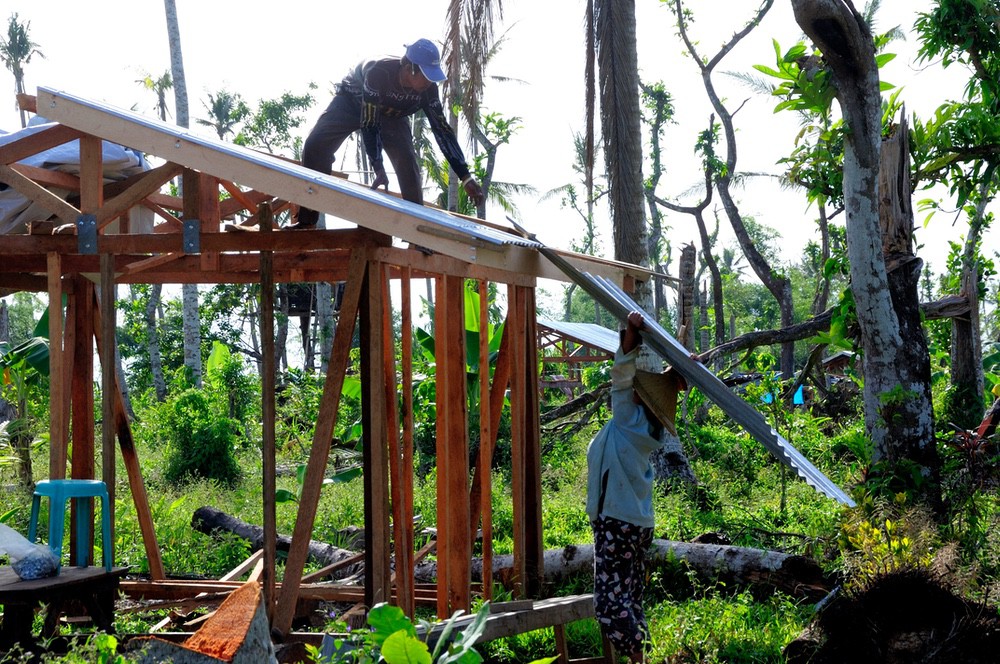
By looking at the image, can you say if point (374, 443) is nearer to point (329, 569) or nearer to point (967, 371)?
point (329, 569)

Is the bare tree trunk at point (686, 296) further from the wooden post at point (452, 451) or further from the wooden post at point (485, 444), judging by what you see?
the wooden post at point (452, 451)

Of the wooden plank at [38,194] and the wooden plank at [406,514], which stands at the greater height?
the wooden plank at [38,194]

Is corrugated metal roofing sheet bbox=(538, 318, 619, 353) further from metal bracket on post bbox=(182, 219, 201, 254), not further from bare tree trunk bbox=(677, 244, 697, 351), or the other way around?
metal bracket on post bbox=(182, 219, 201, 254)

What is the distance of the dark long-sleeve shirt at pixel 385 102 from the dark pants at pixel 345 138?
0.22ft

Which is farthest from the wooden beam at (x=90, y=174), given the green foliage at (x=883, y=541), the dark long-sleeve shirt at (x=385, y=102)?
the green foliage at (x=883, y=541)

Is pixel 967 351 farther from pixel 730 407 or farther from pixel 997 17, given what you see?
pixel 730 407

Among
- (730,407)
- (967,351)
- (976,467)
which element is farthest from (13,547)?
(967,351)

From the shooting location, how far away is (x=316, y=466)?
5500 mm

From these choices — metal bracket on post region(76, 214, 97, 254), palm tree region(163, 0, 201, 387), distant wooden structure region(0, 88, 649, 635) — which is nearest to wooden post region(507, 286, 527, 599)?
distant wooden structure region(0, 88, 649, 635)

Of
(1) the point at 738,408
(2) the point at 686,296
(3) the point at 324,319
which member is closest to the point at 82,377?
(1) the point at 738,408

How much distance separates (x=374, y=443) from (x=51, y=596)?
5.92ft

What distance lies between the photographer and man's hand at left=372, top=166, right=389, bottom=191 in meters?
6.79

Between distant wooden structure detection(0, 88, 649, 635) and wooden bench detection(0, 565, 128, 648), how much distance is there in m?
1.03

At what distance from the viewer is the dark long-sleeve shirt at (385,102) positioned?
6.25 metres
